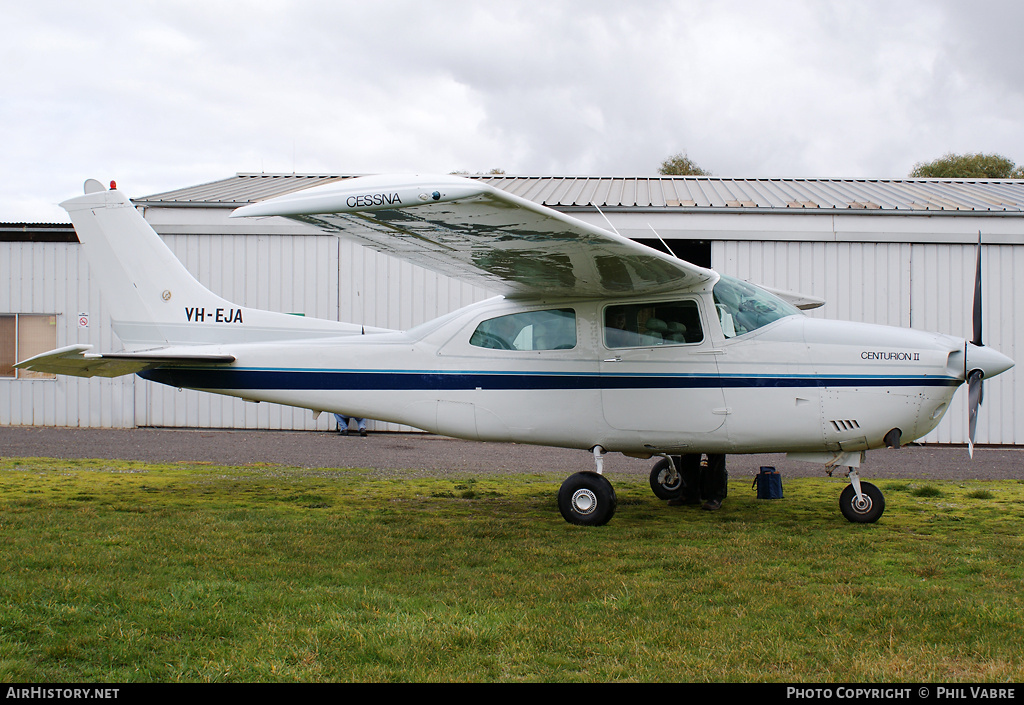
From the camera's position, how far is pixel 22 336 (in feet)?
54.2

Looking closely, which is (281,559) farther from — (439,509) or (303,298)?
(303,298)

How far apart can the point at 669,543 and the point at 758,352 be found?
1.97m

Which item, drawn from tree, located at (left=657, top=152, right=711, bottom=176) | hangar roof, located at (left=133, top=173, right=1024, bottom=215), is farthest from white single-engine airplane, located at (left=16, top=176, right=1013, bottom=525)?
tree, located at (left=657, top=152, right=711, bottom=176)

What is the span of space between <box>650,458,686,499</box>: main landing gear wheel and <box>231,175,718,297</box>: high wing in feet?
8.10

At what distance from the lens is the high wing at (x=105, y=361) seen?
7.18 meters

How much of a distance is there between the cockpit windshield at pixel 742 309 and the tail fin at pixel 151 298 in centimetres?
385

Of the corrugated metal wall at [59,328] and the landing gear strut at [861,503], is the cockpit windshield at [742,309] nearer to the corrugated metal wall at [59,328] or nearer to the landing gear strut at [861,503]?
the landing gear strut at [861,503]

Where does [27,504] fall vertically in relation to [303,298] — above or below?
below

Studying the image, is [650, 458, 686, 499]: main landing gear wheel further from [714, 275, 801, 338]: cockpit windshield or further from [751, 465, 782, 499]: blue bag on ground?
[714, 275, 801, 338]: cockpit windshield

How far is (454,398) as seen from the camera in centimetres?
756

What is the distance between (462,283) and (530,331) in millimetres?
8508

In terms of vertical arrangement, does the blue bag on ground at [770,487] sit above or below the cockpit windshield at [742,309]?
below

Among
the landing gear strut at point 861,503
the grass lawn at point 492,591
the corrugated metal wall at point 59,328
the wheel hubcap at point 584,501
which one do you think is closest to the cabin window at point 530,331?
the wheel hubcap at point 584,501
